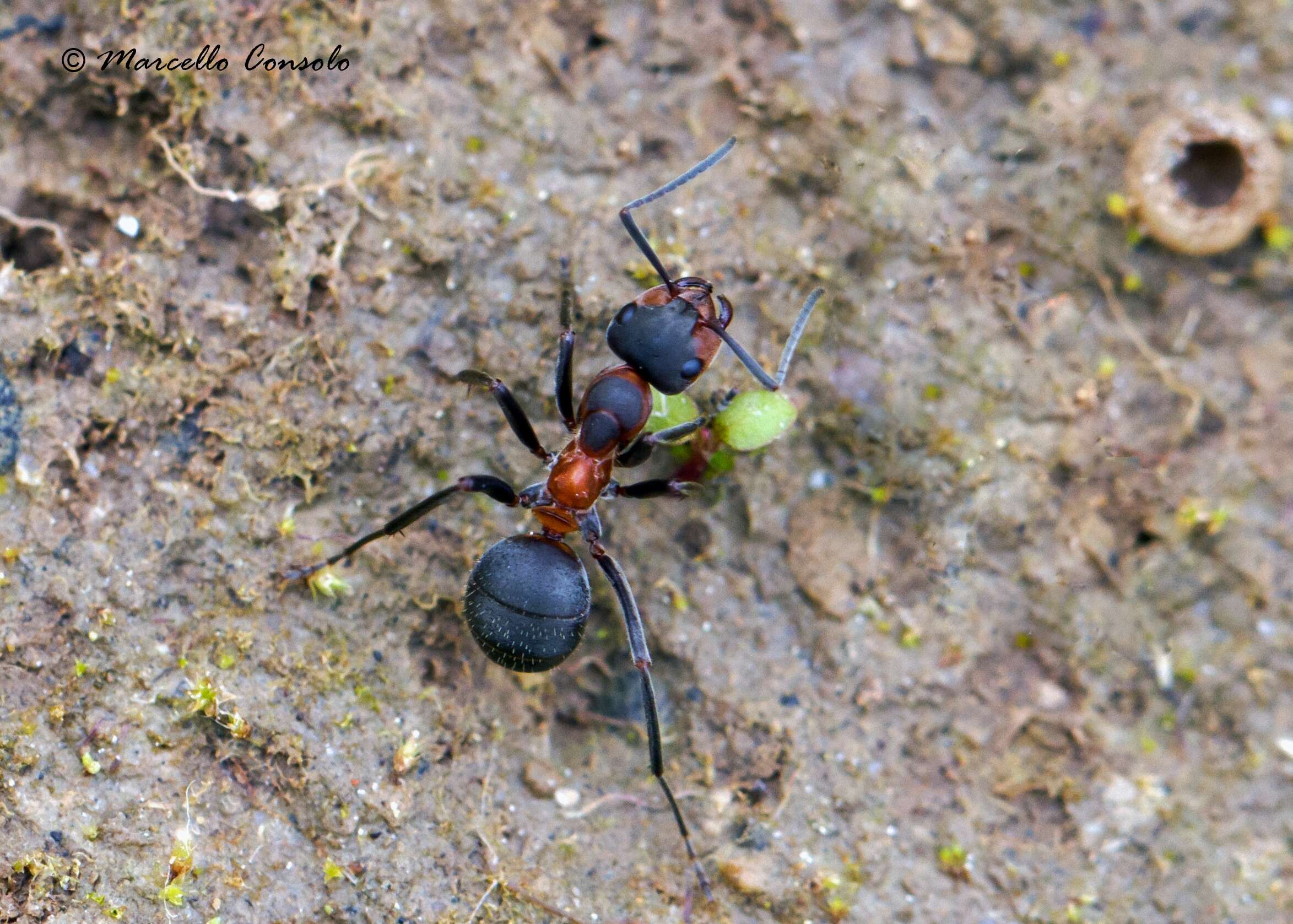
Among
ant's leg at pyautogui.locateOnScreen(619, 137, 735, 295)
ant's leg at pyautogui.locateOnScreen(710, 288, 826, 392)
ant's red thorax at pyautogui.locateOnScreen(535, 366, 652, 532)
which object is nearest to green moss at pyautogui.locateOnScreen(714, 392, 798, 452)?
ant's leg at pyautogui.locateOnScreen(710, 288, 826, 392)

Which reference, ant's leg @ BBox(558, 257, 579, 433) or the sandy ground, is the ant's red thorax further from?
the sandy ground

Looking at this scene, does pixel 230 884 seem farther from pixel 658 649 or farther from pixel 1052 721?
pixel 1052 721

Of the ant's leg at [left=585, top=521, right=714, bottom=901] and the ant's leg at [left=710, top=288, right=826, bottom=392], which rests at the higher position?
the ant's leg at [left=710, top=288, right=826, bottom=392]

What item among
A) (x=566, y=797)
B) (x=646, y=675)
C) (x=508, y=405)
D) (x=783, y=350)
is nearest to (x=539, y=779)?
(x=566, y=797)

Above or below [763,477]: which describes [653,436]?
above

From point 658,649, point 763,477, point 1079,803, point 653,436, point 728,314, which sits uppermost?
point 728,314

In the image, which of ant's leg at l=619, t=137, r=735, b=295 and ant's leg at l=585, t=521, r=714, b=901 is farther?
ant's leg at l=619, t=137, r=735, b=295

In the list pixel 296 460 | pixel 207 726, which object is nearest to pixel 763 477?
pixel 296 460
